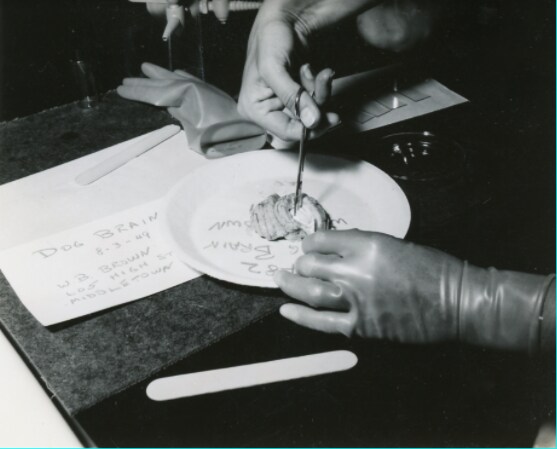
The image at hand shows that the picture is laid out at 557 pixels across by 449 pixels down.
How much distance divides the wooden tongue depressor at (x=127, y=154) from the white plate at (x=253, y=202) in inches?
6.7

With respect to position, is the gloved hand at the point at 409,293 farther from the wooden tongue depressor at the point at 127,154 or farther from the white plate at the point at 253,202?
the wooden tongue depressor at the point at 127,154

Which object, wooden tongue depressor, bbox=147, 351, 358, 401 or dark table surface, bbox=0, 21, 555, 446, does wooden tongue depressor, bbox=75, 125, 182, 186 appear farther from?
wooden tongue depressor, bbox=147, 351, 358, 401

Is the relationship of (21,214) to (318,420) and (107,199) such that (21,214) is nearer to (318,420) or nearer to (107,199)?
(107,199)

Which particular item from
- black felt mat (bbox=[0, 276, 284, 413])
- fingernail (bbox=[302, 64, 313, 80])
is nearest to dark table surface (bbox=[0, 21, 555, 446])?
black felt mat (bbox=[0, 276, 284, 413])

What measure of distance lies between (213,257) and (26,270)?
24 centimetres

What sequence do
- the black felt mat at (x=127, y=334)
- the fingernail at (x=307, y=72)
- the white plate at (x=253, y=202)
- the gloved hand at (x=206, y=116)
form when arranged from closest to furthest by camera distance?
the black felt mat at (x=127, y=334)
the white plate at (x=253, y=202)
the fingernail at (x=307, y=72)
the gloved hand at (x=206, y=116)

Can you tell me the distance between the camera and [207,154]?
3.26 ft

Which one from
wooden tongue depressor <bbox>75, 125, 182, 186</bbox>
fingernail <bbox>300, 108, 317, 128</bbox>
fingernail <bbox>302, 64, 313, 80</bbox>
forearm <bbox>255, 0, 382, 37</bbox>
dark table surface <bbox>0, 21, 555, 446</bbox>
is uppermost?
forearm <bbox>255, 0, 382, 37</bbox>

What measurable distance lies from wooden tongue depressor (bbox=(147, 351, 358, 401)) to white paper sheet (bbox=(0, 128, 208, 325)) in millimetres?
132

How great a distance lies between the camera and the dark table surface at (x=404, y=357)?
28.3 inches

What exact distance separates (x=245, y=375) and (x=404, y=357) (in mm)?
327

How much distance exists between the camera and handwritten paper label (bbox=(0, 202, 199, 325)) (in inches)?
27.5

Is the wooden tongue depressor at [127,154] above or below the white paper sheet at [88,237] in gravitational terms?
above

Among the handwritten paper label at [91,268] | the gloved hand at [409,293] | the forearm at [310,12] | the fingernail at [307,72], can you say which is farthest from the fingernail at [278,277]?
the forearm at [310,12]
